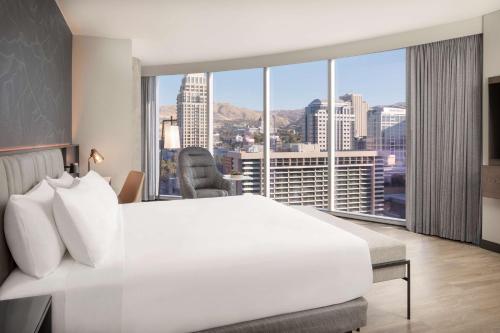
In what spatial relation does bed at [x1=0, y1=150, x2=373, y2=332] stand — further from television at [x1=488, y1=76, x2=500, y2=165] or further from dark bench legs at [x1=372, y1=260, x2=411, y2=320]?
television at [x1=488, y1=76, x2=500, y2=165]

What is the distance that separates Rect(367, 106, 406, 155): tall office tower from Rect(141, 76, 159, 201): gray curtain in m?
3.78

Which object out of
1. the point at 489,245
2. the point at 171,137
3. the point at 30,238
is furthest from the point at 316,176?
the point at 30,238

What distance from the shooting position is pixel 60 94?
3910 millimetres

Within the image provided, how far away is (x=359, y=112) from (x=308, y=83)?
93 centimetres

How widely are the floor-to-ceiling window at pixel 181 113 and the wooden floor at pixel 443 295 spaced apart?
167 inches

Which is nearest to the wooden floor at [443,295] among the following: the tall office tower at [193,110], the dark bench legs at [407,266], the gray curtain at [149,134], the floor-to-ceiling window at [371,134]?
the dark bench legs at [407,266]

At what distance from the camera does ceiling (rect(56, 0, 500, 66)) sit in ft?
12.7

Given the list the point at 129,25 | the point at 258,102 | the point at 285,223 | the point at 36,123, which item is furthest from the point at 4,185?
the point at 258,102

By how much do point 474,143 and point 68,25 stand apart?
4752mm

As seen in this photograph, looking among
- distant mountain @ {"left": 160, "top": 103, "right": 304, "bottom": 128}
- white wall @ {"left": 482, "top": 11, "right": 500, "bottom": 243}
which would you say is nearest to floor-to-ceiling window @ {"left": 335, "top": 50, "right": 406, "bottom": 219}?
distant mountain @ {"left": 160, "top": 103, "right": 304, "bottom": 128}

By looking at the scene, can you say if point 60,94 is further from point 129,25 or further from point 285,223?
point 285,223

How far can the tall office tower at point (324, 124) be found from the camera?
5816 mm

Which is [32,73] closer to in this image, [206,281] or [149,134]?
[206,281]

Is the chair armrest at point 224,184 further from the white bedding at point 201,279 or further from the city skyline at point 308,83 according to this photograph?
the white bedding at point 201,279
